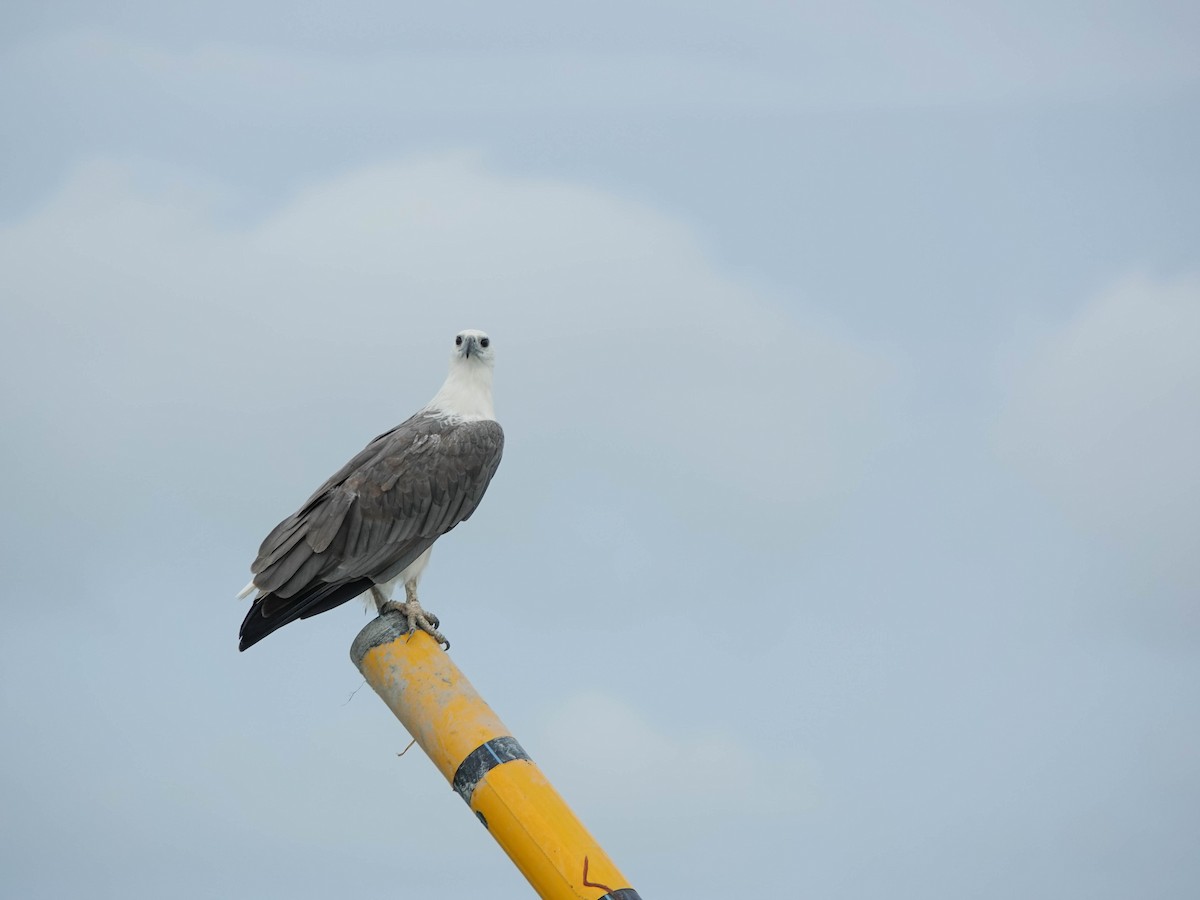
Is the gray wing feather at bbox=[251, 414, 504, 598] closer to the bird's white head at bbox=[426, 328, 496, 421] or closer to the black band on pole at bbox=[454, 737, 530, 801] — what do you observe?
the bird's white head at bbox=[426, 328, 496, 421]

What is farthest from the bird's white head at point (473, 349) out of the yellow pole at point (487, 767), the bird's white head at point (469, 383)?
the yellow pole at point (487, 767)

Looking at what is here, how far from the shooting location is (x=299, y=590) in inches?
401

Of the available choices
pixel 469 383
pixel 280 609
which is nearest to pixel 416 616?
pixel 280 609

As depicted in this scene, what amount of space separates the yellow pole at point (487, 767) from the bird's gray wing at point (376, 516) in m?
1.17

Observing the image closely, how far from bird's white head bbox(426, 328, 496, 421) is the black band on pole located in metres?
3.71

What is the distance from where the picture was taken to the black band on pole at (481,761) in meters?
8.39

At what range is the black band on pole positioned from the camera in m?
8.39

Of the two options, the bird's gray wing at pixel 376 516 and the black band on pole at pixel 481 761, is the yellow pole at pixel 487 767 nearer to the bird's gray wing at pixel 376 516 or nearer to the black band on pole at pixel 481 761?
the black band on pole at pixel 481 761

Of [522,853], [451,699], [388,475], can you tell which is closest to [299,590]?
[388,475]

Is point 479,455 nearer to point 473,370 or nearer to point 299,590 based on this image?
point 473,370

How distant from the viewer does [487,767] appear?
8383 mm

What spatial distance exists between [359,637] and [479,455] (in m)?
2.44

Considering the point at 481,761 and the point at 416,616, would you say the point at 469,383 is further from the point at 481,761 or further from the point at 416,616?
the point at 481,761

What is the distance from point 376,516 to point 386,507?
5.0 inches
